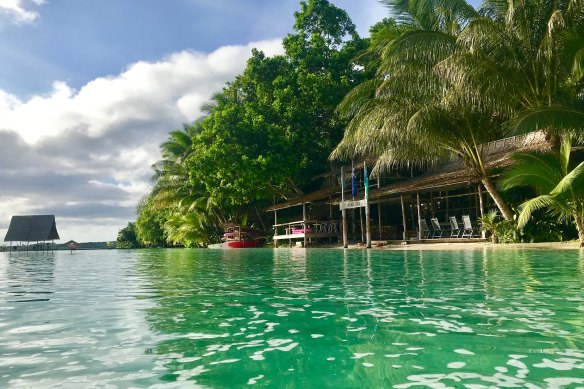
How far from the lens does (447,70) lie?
555 inches

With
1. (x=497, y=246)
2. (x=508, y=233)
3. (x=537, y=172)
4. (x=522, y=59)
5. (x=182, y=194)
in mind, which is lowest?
(x=497, y=246)

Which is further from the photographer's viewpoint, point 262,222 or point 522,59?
point 262,222

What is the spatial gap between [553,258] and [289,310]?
7.82m

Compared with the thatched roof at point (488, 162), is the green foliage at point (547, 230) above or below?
below

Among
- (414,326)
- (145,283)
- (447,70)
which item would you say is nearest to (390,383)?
(414,326)

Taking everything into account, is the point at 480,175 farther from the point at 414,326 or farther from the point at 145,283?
the point at 414,326

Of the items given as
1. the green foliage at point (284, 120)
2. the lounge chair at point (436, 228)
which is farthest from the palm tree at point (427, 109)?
the green foliage at point (284, 120)

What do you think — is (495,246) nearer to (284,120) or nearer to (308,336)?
(308,336)

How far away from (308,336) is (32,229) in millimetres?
47782

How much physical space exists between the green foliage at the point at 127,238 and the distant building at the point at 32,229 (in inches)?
621

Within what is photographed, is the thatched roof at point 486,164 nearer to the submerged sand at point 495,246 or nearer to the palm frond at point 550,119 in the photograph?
the submerged sand at point 495,246

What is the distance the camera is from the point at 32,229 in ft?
Result: 149

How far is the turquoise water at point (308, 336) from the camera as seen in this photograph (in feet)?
9.81

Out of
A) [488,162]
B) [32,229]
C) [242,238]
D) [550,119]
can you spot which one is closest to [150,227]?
[32,229]
